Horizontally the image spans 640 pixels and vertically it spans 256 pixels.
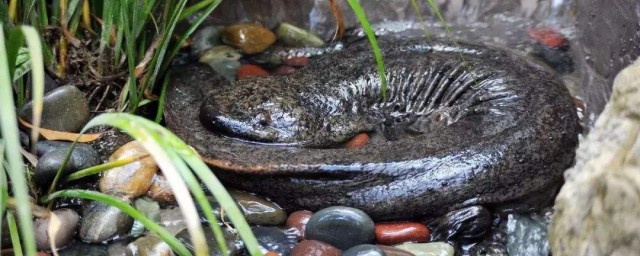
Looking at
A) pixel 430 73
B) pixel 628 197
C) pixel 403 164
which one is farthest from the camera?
pixel 430 73

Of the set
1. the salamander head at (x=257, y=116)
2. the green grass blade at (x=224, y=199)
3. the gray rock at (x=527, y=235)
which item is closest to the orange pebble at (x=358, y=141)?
the salamander head at (x=257, y=116)

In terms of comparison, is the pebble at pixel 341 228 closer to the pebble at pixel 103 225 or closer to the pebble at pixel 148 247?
the pebble at pixel 148 247

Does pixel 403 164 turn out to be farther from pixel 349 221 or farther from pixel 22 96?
pixel 22 96

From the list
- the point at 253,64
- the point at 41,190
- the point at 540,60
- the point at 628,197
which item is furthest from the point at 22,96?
the point at 540,60

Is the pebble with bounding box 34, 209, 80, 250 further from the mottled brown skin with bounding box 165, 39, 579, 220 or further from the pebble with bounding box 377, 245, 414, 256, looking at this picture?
the pebble with bounding box 377, 245, 414, 256

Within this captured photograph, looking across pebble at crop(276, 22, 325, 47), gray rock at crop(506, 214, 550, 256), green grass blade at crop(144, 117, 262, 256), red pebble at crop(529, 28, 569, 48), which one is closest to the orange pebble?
gray rock at crop(506, 214, 550, 256)

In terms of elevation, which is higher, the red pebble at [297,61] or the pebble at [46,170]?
the pebble at [46,170]
